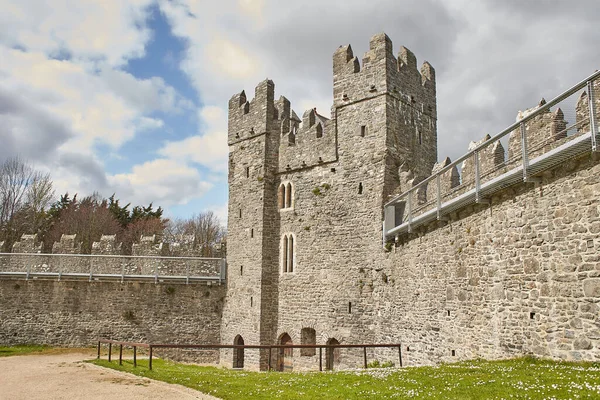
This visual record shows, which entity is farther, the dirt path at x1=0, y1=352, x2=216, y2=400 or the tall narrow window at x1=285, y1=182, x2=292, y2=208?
the tall narrow window at x1=285, y1=182, x2=292, y2=208

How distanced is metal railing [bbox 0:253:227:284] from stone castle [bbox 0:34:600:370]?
1.60 ft

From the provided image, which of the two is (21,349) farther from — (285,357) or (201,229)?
(201,229)

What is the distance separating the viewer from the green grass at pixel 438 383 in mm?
7586

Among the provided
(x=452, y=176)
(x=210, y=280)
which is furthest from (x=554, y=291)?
(x=210, y=280)

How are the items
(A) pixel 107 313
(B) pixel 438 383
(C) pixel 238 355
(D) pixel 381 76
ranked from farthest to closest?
(A) pixel 107 313
(C) pixel 238 355
(D) pixel 381 76
(B) pixel 438 383

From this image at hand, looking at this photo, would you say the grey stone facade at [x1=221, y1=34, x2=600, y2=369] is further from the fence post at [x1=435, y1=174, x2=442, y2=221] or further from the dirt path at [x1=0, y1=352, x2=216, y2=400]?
the dirt path at [x1=0, y1=352, x2=216, y2=400]

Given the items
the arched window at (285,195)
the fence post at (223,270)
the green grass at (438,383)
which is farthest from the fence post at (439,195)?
the fence post at (223,270)

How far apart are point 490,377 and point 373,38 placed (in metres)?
14.7

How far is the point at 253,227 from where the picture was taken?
894 inches

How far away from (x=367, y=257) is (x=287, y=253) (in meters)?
4.21

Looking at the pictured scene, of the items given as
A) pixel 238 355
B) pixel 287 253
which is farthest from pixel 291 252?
pixel 238 355

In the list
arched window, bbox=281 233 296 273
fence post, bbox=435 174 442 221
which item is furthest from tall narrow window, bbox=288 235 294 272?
fence post, bbox=435 174 442 221

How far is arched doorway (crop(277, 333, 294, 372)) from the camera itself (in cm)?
2061

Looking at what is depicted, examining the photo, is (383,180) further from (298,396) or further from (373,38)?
(298,396)
